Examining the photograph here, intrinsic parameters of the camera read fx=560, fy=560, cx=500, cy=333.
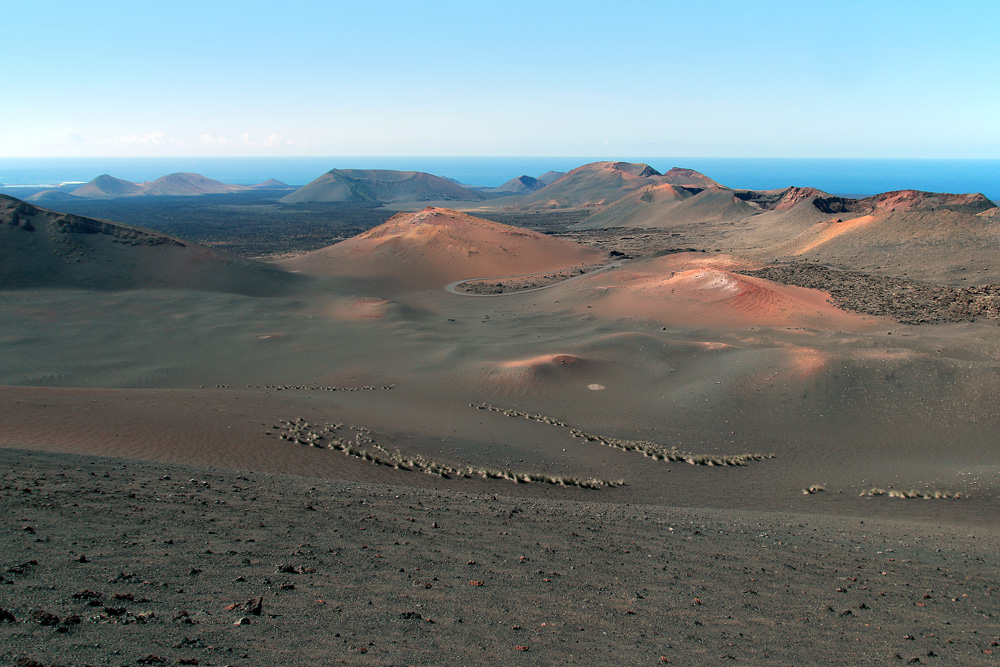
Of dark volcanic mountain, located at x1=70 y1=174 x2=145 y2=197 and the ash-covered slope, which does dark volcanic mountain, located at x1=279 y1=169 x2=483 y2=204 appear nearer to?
dark volcanic mountain, located at x1=70 y1=174 x2=145 y2=197

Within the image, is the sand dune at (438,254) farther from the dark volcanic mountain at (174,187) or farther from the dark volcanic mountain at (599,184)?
the dark volcanic mountain at (174,187)

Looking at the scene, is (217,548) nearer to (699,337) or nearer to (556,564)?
(556,564)

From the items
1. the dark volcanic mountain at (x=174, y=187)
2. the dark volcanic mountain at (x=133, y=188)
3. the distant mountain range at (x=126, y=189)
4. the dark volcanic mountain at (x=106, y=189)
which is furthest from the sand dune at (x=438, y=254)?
the dark volcanic mountain at (x=174, y=187)

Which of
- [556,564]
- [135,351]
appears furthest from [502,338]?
[556,564]

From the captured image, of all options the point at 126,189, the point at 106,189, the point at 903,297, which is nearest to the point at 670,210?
the point at 903,297

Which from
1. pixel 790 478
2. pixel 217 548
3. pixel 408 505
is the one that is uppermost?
pixel 217 548

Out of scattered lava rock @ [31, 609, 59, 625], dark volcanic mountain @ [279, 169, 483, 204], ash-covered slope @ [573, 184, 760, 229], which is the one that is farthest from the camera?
dark volcanic mountain @ [279, 169, 483, 204]

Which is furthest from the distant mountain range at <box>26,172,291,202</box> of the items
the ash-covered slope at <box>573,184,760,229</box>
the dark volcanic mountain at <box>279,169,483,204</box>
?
the ash-covered slope at <box>573,184,760,229</box>
